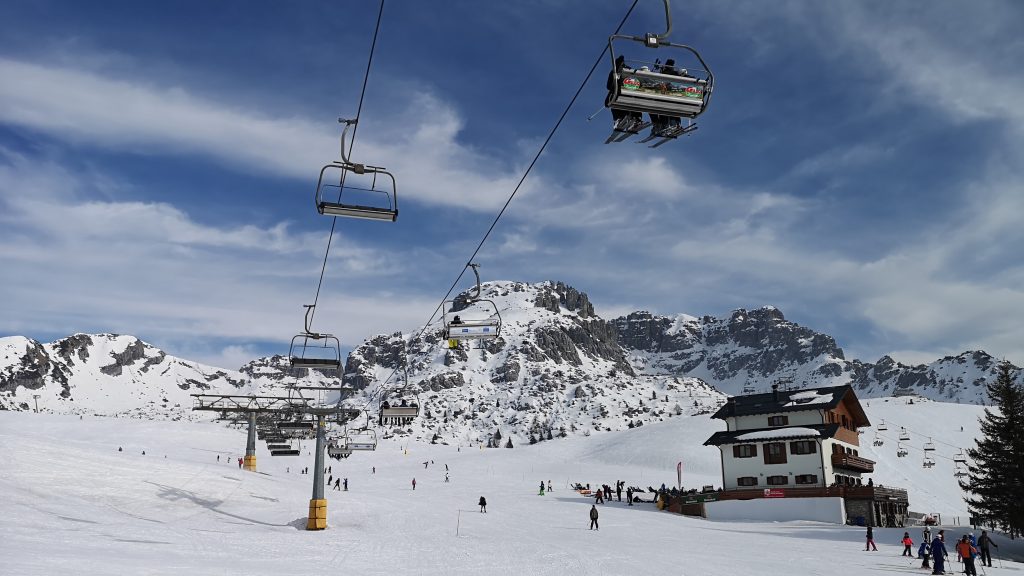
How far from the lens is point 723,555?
90.2 feet

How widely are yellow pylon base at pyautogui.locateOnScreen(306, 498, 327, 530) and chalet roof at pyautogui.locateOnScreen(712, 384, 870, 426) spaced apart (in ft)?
123

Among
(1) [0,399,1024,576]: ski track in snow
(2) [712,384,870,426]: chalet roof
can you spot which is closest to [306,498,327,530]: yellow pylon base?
(1) [0,399,1024,576]: ski track in snow

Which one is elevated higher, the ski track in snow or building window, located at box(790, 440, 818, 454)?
building window, located at box(790, 440, 818, 454)

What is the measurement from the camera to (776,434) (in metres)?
54.6

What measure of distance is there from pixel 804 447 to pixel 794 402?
5.75 m

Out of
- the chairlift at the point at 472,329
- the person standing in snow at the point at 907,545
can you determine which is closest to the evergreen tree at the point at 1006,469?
the person standing in snow at the point at 907,545

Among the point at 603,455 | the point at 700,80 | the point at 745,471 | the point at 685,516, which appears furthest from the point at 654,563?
the point at 603,455

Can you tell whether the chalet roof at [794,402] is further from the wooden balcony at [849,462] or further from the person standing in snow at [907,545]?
the person standing in snow at [907,545]

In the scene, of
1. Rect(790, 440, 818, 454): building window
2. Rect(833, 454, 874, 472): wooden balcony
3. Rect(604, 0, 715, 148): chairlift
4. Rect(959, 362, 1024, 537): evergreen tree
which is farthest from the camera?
Rect(833, 454, 874, 472): wooden balcony

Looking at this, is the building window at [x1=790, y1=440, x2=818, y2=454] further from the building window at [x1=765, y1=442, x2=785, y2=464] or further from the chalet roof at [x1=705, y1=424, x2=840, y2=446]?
the building window at [x1=765, y1=442, x2=785, y2=464]

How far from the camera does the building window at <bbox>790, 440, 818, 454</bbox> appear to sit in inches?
2053

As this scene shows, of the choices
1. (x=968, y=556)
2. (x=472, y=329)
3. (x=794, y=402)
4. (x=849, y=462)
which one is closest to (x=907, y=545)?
(x=968, y=556)

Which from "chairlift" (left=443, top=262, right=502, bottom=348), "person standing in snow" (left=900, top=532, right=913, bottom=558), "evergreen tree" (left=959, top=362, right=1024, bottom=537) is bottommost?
"person standing in snow" (left=900, top=532, right=913, bottom=558)

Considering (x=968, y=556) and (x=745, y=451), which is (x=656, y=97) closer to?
(x=968, y=556)
